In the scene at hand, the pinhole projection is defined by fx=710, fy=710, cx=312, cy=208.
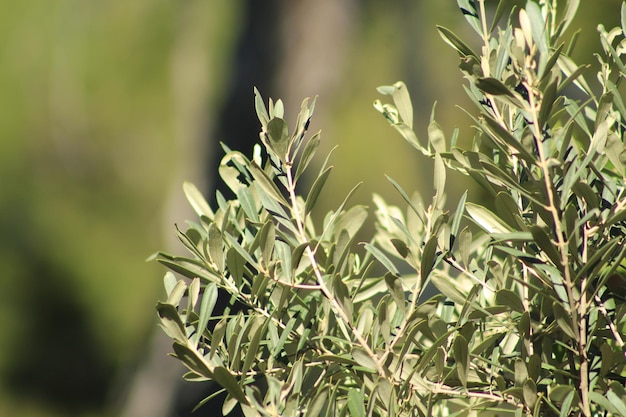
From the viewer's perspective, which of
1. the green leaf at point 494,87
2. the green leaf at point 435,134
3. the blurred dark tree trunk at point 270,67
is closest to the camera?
the green leaf at point 494,87

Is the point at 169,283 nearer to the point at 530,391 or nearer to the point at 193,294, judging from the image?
the point at 193,294

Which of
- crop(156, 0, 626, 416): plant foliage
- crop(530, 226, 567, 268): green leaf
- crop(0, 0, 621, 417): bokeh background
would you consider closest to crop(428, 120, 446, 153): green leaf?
crop(156, 0, 626, 416): plant foliage

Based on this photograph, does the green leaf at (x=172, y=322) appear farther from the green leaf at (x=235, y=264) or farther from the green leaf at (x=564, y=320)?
the green leaf at (x=564, y=320)

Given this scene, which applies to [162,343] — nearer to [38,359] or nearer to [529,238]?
[38,359]

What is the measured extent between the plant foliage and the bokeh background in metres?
1.97

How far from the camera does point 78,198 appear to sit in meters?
3.04

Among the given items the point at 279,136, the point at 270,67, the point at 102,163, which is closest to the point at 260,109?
→ the point at 279,136

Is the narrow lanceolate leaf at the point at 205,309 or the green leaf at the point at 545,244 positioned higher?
the narrow lanceolate leaf at the point at 205,309

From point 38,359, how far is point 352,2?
189 cm

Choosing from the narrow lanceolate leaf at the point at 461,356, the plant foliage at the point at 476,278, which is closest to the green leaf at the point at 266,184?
the plant foliage at the point at 476,278

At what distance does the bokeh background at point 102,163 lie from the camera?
2.77 metres

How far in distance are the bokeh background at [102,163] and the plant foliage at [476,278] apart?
1.97m

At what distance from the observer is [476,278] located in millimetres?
354

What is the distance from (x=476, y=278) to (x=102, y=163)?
288 cm
